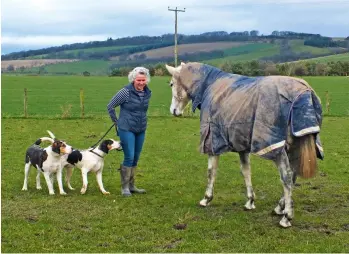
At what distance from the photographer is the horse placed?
712cm

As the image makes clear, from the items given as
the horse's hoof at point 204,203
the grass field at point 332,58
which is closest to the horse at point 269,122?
the horse's hoof at point 204,203

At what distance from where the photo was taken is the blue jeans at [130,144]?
30.3 ft

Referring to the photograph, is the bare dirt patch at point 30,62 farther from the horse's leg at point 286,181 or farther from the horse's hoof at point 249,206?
the horse's leg at point 286,181

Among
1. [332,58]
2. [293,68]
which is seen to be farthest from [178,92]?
[332,58]

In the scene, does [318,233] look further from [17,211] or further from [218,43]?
[218,43]

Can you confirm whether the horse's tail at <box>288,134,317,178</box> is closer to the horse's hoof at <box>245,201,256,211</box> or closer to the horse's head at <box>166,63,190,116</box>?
the horse's hoof at <box>245,201,256,211</box>

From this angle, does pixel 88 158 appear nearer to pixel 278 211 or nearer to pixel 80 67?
pixel 278 211

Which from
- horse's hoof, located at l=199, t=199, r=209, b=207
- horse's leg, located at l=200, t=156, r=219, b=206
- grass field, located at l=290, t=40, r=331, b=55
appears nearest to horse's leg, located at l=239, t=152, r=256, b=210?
horse's leg, located at l=200, t=156, r=219, b=206

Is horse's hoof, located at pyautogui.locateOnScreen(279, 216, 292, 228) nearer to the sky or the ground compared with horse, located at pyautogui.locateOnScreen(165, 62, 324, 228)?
nearer to the ground

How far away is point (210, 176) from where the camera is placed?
8.50 metres

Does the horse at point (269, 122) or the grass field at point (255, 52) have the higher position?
the horse at point (269, 122)

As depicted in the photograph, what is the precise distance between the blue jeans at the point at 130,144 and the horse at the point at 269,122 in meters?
1.65

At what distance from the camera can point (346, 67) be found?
64.9 meters

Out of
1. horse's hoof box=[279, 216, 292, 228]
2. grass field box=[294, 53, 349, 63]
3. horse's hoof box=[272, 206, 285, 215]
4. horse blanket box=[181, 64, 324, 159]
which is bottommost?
grass field box=[294, 53, 349, 63]
